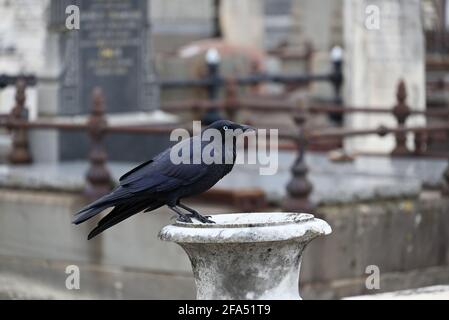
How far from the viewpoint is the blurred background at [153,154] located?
11.0m

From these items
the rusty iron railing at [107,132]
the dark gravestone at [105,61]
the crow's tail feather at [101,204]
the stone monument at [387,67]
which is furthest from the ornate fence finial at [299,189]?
the stone monument at [387,67]

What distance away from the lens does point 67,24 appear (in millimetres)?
13039

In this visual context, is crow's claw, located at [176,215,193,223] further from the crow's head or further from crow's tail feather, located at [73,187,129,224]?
the crow's head

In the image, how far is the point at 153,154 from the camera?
13859 millimetres

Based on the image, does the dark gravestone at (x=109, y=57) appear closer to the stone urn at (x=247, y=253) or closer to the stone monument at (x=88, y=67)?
the stone monument at (x=88, y=67)

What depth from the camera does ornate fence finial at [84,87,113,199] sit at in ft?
38.0

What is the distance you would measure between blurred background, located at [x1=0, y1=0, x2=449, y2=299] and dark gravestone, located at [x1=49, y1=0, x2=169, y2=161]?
1 centimetres

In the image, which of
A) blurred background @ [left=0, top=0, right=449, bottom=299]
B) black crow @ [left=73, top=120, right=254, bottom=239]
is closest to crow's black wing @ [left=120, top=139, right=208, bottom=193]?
black crow @ [left=73, top=120, right=254, bottom=239]

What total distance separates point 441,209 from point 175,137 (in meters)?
2.62

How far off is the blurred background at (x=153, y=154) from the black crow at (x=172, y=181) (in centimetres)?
256

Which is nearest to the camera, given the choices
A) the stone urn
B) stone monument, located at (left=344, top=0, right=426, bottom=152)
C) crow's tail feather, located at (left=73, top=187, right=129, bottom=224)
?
the stone urn

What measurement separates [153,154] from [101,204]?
7909 mm
